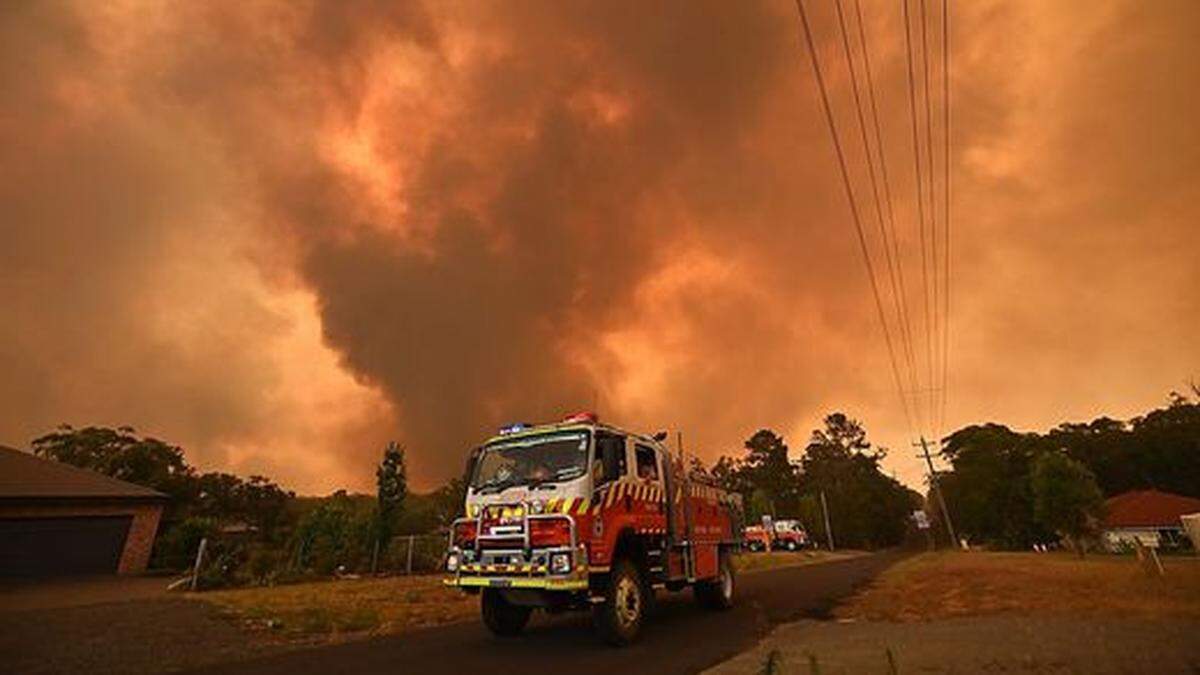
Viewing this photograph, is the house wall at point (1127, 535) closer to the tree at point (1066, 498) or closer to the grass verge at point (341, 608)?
the tree at point (1066, 498)

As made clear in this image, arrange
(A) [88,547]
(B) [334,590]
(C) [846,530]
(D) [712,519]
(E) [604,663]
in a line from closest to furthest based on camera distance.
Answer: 1. (E) [604,663]
2. (D) [712,519]
3. (B) [334,590]
4. (A) [88,547]
5. (C) [846,530]

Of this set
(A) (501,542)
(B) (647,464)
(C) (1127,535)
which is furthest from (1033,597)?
(C) (1127,535)

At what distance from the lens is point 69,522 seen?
25500 mm

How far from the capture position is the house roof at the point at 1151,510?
56062mm

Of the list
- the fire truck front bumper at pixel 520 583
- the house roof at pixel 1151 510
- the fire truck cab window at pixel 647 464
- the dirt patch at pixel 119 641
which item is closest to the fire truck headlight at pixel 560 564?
the fire truck front bumper at pixel 520 583

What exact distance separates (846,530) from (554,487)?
85796mm

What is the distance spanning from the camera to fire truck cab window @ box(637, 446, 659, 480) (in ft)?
33.3

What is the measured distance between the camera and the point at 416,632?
33.6 feet

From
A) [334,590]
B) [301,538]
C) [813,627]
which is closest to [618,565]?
[813,627]

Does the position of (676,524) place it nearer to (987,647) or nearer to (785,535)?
(987,647)

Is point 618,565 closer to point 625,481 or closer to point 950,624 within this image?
point 625,481

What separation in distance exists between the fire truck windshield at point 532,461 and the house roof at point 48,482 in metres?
26.4

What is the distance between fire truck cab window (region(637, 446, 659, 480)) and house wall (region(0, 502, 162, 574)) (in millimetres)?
28193

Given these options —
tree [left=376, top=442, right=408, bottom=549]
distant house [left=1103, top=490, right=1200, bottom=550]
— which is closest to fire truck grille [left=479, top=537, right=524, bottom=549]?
tree [left=376, top=442, right=408, bottom=549]
